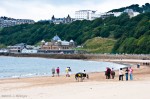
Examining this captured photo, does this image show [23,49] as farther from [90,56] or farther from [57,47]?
[90,56]

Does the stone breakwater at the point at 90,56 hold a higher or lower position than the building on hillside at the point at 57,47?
lower

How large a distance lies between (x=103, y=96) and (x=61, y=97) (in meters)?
1.92

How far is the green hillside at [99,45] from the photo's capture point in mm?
147575

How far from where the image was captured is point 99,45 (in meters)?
154

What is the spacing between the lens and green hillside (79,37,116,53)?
148 meters

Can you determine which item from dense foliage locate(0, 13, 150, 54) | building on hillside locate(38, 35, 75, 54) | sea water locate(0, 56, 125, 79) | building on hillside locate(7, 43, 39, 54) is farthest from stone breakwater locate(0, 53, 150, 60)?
sea water locate(0, 56, 125, 79)

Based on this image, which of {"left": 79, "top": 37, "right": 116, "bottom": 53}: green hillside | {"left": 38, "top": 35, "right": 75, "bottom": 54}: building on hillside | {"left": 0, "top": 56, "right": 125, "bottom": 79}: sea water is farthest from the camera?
{"left": 38, "top": 35, "right": 75, "bottom": 54}: building on hillside

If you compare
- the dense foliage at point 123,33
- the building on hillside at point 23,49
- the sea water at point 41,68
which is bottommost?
the sea water at point 41,68

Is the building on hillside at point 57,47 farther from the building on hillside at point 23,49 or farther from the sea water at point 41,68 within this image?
the sea water at point 41,68

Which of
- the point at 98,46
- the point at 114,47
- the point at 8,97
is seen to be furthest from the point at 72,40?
the point at 8,97

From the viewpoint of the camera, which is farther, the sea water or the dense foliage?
the dense foliage

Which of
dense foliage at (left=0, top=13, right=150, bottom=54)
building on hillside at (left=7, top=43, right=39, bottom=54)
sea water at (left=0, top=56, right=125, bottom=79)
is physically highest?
dense foliage at (left=0, top=13, right=150, bottom=54)

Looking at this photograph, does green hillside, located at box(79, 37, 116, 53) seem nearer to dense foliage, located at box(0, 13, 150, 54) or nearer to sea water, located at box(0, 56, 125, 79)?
dense foliage, located at box(0, 13, 150, 54)

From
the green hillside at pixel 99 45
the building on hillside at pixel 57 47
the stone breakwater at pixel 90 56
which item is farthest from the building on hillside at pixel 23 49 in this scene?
the green hillside at pixel 99 45
